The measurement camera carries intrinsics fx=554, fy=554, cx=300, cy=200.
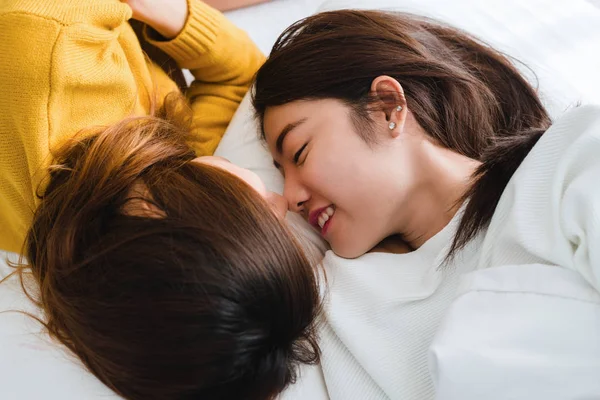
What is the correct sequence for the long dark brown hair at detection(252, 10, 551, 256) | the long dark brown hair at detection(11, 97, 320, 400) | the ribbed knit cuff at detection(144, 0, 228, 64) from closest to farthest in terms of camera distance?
the long dark brown hair at detection(11, 97, 320, 400) < the long dark brown hair at detection(252, 10, 551, 256) < the ribbed knit cuff at detection(144, 0, 228, 64)

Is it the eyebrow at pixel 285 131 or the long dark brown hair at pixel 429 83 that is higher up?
the long dark brown hair at pixel 429 83

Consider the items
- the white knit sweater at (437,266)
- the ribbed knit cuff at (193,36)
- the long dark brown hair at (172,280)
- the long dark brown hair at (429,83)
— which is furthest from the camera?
the ribbed knit cuff at (193,36)

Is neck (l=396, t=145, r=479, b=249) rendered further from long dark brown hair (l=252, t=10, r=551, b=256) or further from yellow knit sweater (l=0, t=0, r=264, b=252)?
yellow knit sweater (l=0, t=0, r=264, b=252)

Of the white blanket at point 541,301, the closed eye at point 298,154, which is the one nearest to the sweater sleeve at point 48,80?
the closed eye at point 298,154

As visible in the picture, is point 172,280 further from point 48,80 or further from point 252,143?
point 252,143

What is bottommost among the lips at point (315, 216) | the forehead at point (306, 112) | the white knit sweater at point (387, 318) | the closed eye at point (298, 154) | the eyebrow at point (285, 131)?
the white knit sweater at point (387, 318)

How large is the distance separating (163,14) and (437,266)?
0.68 m

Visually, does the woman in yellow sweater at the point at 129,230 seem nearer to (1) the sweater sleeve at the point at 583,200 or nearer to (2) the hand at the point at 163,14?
(2) the hand at the point at 163,14

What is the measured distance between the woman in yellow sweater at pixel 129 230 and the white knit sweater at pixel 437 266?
8cm

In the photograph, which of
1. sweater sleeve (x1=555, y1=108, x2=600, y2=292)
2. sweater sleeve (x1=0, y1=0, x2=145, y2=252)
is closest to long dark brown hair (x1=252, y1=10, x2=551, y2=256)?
sweater sleeve (x1=555, y1=108, x2=600, y2=292)

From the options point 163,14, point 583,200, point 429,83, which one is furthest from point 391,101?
point 163,14

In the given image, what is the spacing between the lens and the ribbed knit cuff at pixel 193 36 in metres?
1.08

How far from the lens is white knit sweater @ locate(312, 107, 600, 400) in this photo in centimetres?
75

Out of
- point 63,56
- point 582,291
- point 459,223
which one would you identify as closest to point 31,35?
point 63,56
